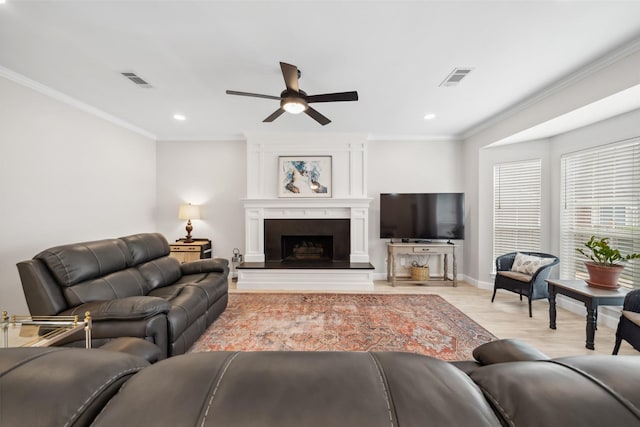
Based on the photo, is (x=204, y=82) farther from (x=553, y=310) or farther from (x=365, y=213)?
(x=553, y=310)

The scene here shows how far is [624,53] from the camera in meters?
2.19

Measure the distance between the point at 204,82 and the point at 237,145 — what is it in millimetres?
2133

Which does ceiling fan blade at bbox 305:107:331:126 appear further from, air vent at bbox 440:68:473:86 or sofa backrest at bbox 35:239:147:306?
sofa backrest at bbox 35:239:147:306

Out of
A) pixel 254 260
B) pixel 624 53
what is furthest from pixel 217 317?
pixel 624 53

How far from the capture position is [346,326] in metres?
2.89

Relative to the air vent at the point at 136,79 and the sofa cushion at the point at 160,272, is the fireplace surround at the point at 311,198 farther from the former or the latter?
the air vent at the point at 136,79

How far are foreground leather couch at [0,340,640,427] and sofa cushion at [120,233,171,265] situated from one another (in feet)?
8.71

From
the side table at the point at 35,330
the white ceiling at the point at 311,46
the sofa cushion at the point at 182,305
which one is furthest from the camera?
the sofa cushion at the point at 182,305

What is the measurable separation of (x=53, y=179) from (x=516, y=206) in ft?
21.3

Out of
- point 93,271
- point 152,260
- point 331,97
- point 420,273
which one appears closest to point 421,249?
point 420,273

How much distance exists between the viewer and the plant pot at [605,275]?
2492 millimetres

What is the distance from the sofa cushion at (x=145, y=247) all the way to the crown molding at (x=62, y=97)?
196 centimetres

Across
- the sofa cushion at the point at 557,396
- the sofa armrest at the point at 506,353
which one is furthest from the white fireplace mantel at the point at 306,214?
the sofa cushion at the point at 557,396

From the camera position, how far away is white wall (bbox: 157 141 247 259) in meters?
4.95
